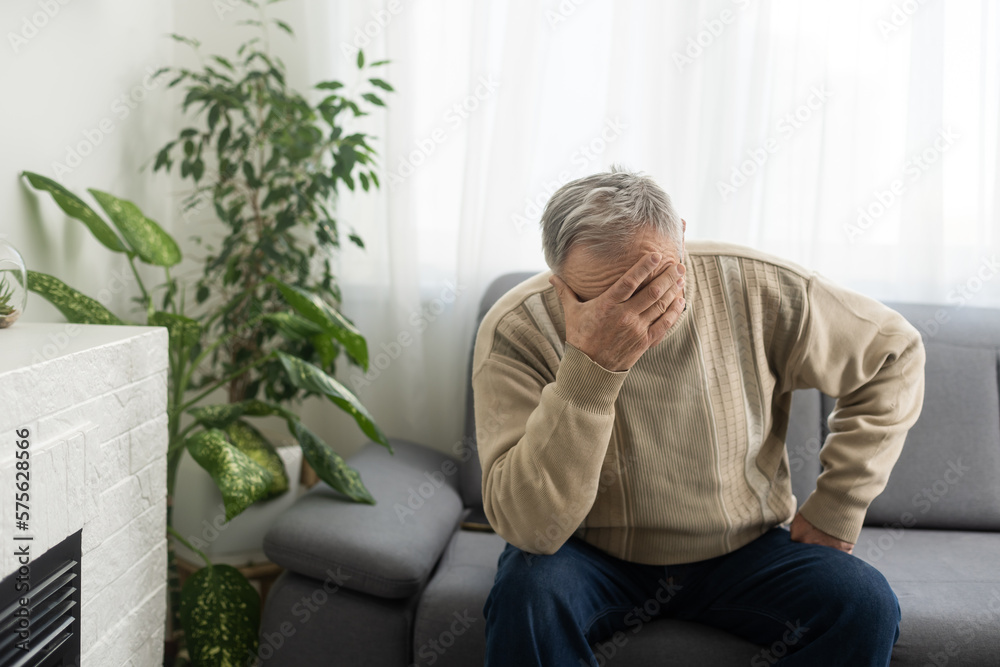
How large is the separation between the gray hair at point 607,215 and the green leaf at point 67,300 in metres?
0.87

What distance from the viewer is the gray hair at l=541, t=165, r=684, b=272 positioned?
1.09 meters

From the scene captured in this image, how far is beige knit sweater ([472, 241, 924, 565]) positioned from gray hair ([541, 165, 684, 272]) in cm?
19

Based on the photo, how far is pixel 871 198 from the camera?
203 centimetres

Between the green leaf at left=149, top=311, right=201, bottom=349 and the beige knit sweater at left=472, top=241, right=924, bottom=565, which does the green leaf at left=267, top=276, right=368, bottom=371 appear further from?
the beige knit sweater at left=472, top=241, right=924, bottom=565

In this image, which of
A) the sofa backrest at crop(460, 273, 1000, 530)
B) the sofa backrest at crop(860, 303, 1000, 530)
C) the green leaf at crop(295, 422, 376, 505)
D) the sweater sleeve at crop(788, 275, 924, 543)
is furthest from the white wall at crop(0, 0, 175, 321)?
the sofa backrest at crop(860, 303, 1000, 530)

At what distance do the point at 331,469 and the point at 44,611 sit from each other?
645 mm

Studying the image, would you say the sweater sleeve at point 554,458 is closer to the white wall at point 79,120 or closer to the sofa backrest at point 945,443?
the sofa backrest at point 945,443

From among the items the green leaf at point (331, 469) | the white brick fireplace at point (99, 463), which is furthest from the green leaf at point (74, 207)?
the green leaf at point (331, 469)

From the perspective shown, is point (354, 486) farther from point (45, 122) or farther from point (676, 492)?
point (45, 122)

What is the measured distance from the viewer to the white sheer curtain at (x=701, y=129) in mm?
1980

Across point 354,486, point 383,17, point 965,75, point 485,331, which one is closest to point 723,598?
point 485,331

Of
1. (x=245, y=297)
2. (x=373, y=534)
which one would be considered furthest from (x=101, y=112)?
(x=373, y=534)

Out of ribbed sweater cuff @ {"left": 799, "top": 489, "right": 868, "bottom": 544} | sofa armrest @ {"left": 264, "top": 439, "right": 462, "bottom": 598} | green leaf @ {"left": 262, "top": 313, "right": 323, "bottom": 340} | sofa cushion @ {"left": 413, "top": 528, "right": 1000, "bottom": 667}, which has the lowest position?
sofa cushion @ {"left": 413, "top": 528, "right": 1000, "bottom": 667}

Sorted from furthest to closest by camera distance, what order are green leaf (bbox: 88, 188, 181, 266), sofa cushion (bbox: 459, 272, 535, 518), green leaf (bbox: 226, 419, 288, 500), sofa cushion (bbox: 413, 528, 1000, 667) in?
sofa cushion (bbox: 459, 272, 535, 518), green leaf (bbox: 226, 419, 288, 500), green leaf (bbox: 88, 188, 181, 266), sofa cushion (bbox: 413, 528, 1000, 667)
